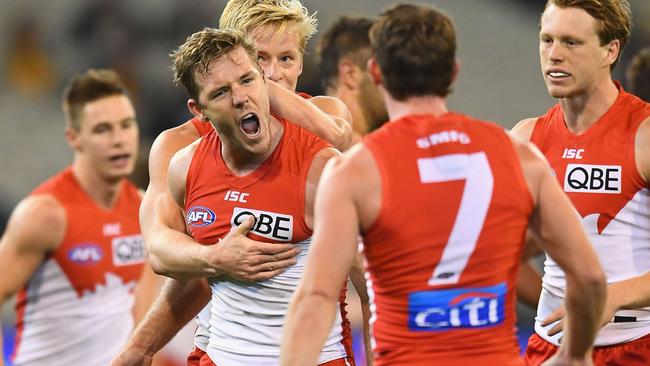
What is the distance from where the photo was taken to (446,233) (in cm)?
336

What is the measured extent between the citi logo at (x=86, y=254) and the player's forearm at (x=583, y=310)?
4.39 meters

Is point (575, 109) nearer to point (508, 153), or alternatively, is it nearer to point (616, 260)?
point (616, 260)

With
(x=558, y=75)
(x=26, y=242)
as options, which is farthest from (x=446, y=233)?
(x=26, y=242)

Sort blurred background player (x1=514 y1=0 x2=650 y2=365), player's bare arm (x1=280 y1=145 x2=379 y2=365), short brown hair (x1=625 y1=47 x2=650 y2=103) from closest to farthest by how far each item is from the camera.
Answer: player's bare arm (x1=280 y1=145 x2=379 y2=365), blurred background player (x1=514 y1=0 x2=650 y2=365), short brown hair (x1=625 y1=47 x2=650 y2=103)

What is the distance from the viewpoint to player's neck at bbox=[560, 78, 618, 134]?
498 centimetres

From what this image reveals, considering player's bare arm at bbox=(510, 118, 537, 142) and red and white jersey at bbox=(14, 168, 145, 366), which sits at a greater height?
player's bare arm at bbox=(510, 118, 537, 142)

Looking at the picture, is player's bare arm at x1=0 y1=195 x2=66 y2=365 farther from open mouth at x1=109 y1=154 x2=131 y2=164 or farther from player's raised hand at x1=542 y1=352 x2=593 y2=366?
player's raised hand at x1=542 y1=352 x2=593 y2=366

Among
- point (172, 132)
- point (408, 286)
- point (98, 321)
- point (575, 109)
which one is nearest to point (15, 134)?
point (98, 321)

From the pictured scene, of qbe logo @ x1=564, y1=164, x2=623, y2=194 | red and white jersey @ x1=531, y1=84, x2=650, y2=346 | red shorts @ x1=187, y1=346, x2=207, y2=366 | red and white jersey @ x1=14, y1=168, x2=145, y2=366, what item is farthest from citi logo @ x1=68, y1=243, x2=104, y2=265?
qbe logo @ x1=564, y1=164, x2=623, y2=194

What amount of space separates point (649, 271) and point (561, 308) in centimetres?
45

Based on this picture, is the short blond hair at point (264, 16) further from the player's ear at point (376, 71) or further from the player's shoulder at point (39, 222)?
the player's shoulder at point (39, 222)

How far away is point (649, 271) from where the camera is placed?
483 centimetres

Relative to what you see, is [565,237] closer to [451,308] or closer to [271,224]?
[451,308]

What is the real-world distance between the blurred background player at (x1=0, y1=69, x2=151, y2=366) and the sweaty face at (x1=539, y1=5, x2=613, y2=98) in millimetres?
3593
